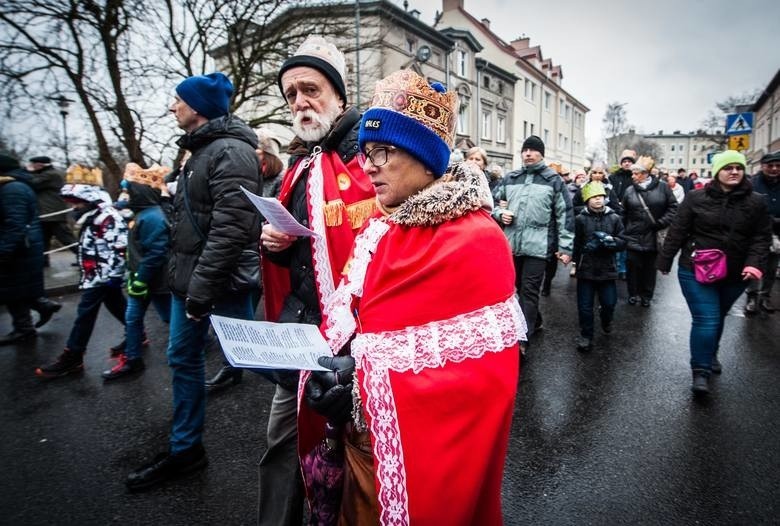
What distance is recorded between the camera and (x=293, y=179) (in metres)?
2.08

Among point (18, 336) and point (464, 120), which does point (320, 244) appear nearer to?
point (18, 336)

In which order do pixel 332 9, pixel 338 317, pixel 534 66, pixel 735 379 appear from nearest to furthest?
pixel 338 317
pixel 735 379
pixel 332 9
pixel 534 66

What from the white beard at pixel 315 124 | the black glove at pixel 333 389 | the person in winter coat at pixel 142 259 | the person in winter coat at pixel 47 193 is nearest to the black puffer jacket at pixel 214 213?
the white beard at pixel 315 124

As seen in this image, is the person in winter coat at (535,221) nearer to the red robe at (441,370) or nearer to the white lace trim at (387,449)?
the red robe at (441,370)

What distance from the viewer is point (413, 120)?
144 centimetres

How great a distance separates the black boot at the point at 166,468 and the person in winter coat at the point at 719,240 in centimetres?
408

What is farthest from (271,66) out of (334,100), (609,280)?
(334,100)

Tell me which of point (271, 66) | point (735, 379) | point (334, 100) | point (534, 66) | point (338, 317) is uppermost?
point (534, 66)

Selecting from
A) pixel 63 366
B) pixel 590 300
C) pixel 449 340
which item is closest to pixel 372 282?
pixel 449 340

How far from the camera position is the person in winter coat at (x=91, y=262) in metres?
4.52

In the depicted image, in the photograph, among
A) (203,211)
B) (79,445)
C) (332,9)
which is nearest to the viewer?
(203,211)

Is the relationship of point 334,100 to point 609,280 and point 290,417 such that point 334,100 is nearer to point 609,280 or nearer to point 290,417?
point 290,417

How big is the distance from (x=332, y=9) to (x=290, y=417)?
42.7 feet

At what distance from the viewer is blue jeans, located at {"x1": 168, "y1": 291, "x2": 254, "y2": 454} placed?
2.65m
